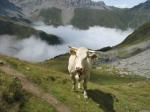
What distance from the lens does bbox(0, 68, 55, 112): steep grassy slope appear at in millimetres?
27681

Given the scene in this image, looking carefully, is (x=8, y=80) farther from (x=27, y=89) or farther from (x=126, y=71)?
(x=126, y=71)

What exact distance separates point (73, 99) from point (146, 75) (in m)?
124

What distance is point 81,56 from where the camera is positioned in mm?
32969

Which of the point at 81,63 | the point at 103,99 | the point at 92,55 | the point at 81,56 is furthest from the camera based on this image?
the point at 103,99

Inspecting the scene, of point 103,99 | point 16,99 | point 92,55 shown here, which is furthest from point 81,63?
point 16,99

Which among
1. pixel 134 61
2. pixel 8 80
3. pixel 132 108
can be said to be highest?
pixel 134 61

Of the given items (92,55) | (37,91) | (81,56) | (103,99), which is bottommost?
(103,99)

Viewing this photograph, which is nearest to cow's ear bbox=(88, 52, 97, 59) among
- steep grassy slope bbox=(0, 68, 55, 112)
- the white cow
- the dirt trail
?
the white cow

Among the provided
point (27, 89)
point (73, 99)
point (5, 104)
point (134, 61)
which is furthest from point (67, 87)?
point (134, 61)

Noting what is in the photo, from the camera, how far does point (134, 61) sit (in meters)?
186

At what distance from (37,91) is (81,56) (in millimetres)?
4846

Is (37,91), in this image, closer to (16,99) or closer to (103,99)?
(16,99)

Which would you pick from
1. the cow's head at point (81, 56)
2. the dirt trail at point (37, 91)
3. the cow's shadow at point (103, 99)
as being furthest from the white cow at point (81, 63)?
the dirt trail at point (37, 91)

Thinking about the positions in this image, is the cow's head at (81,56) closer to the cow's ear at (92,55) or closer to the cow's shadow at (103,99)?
the cow's ear at (92,55)
